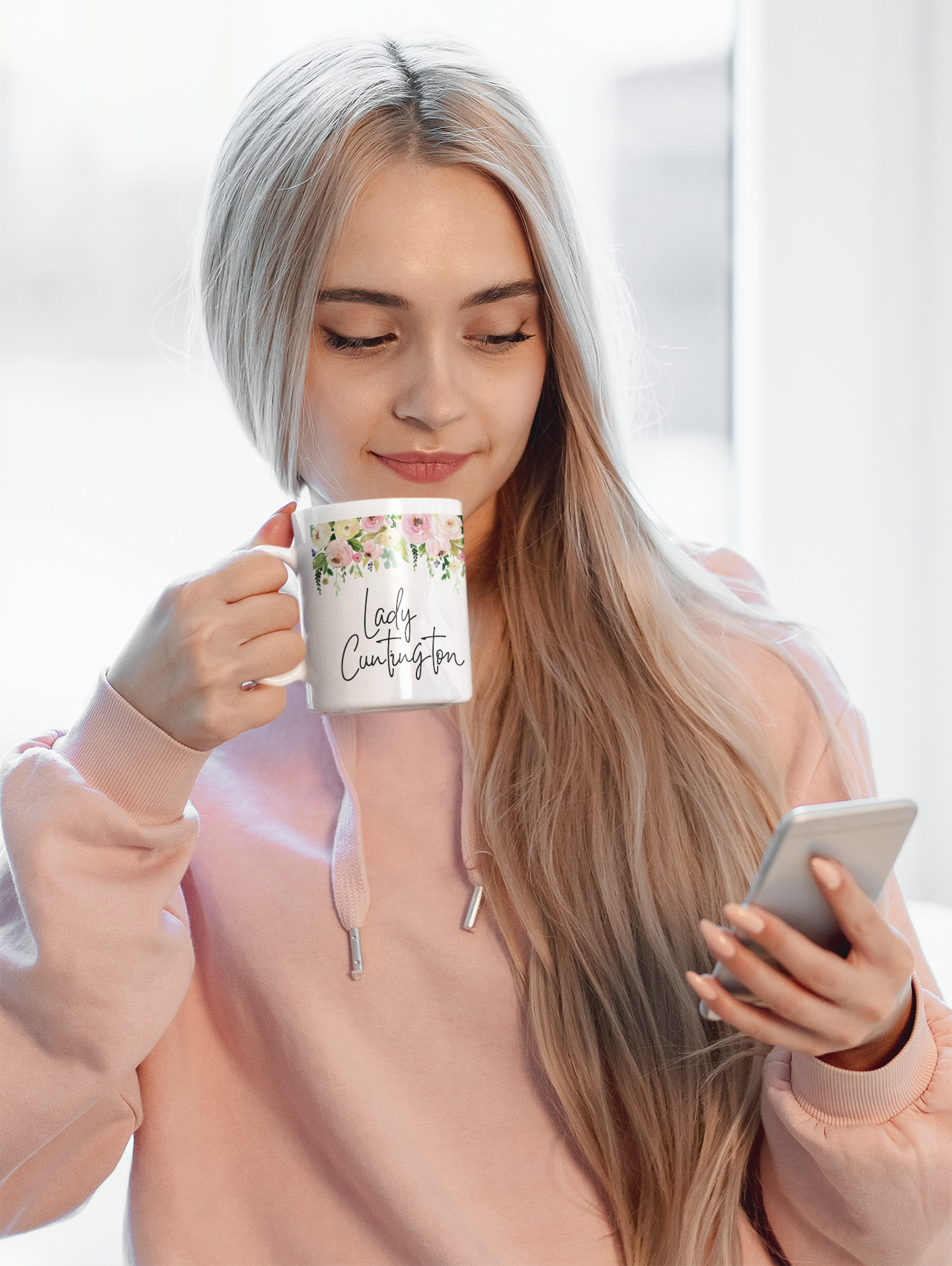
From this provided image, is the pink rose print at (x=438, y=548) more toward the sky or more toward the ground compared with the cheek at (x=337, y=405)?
more toward the ground

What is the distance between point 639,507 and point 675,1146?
540mm

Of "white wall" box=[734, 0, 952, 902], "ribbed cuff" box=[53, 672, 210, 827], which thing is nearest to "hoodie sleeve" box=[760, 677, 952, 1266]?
"ribbed cuff" box=[53, 672, 210, 827]

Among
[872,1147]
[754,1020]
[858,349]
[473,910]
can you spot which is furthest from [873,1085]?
[858,349]

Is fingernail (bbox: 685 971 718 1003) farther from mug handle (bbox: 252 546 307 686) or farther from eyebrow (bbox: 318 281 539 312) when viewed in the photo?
eyebrow (bbox: 318 281 539 312)

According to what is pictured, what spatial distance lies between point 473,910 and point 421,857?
7 centimetres

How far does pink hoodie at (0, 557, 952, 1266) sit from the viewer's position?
0.84 m

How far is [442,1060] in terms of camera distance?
961mm

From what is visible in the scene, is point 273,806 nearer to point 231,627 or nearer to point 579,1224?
point 231,627

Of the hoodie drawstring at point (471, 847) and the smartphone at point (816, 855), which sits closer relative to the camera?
the smartphone at point (816, 855)

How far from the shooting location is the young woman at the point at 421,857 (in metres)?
0.85

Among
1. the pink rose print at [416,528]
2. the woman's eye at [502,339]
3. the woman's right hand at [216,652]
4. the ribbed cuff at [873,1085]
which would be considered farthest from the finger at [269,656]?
the ribbed cuff at [873,1085]

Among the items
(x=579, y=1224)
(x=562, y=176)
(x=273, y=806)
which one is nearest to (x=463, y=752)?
(x=273, y=806)

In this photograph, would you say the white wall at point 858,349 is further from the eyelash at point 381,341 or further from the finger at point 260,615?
the finger at point 260,615

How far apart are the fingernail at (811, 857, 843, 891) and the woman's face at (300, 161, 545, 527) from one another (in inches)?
18.3
